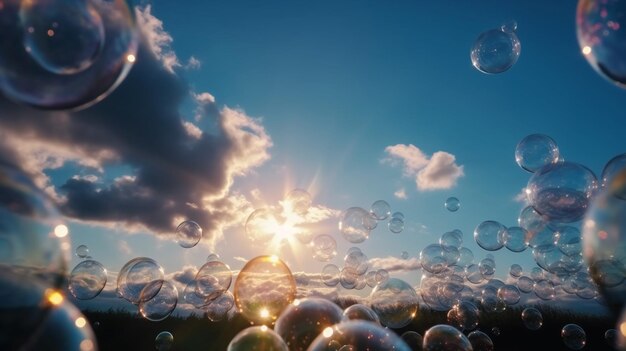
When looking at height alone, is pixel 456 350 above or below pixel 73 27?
below

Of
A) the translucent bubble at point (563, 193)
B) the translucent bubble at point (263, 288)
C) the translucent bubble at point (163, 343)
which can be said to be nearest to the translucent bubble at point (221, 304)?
the translucent bubble at point (163, 343)

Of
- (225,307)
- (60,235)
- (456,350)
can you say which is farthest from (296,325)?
(225,307)

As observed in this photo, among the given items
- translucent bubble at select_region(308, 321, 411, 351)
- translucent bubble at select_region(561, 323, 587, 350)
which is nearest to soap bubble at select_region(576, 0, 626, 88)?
translucent bubble at select_region(308, 321, 411, 351)

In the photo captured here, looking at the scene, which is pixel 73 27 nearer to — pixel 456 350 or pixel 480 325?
pixel 456 350

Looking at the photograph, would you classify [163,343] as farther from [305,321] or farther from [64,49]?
[64,49]

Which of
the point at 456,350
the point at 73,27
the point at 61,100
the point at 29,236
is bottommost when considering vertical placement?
the point at 456,350

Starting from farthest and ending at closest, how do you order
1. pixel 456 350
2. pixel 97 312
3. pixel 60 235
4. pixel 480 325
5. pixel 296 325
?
pixel 97 312, pixel 480 325, pixel 456 350, pixel 296 325, pixel 60 235
